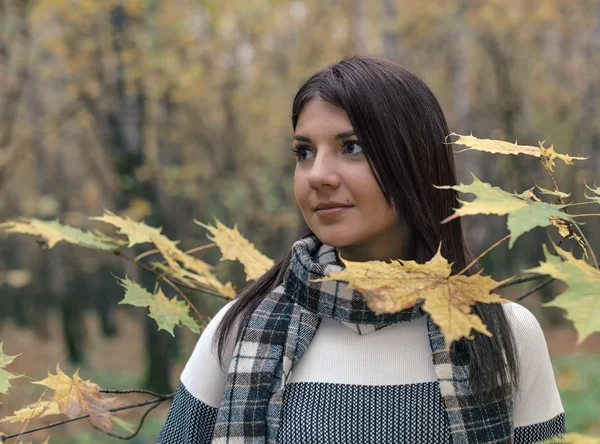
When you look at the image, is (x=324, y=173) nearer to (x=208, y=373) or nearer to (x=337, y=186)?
(x=337, y=186)

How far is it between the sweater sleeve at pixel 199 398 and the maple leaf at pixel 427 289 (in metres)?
0.73

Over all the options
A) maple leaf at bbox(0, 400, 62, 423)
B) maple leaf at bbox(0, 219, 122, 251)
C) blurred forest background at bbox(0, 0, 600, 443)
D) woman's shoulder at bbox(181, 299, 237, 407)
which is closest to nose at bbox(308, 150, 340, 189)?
woman's shoulder at bbox(181, 299, 237, 407)

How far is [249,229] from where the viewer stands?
12547mm

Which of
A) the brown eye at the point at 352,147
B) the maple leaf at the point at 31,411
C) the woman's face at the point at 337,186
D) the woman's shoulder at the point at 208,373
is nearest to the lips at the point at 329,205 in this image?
the woman's face at the point at 337,186

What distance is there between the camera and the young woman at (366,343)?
1.51 m

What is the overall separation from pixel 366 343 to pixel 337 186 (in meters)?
0.37

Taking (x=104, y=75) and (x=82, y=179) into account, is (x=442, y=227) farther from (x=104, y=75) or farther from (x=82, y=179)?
(x=82, y=179)

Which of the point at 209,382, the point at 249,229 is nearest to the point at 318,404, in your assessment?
the point at 209,382

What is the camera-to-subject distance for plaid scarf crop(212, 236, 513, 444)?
1.49 meters

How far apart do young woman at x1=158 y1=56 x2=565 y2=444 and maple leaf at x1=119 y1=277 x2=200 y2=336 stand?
0.10 meters

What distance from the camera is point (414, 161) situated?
1.58 meters

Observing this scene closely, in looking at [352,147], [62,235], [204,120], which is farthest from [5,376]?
[204,120]

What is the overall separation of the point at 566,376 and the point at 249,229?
5868mm

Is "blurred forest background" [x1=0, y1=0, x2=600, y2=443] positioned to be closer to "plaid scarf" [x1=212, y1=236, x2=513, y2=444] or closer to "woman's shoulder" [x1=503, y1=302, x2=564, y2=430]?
"woman's shoulder" [x1=503, y1=302, x2=564, y2=430]
